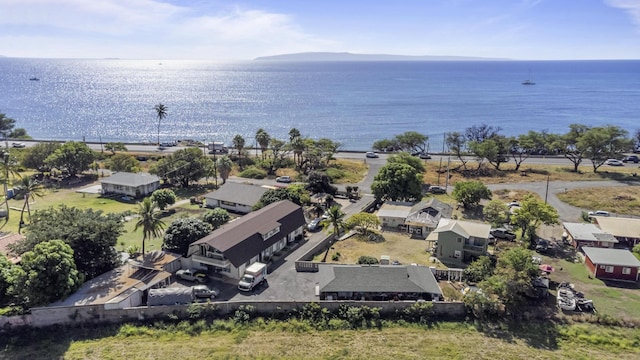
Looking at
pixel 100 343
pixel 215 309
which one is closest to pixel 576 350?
pixel 215 309

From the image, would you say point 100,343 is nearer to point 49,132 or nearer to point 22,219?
point 22,219

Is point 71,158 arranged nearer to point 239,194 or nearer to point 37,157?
Answer: point 37,157

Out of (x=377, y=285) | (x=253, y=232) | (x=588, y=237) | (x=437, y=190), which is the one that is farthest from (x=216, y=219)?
(x=588, y=237)

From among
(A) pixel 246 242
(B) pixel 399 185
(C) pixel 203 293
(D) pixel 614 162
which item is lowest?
(C) pixel 203 293

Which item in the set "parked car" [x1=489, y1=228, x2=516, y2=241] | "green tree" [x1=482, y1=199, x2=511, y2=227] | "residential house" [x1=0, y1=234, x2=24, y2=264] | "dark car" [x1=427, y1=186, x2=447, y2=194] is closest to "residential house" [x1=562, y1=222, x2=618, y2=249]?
"parked car" [x1=489, y1=228, x2=516, y2=241]

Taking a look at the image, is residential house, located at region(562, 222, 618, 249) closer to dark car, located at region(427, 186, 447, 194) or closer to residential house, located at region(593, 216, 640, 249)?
residential house, located at region(593, 216, 640, 249)

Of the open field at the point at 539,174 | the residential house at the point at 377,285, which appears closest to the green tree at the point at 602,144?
the open field at the point at 539,174
